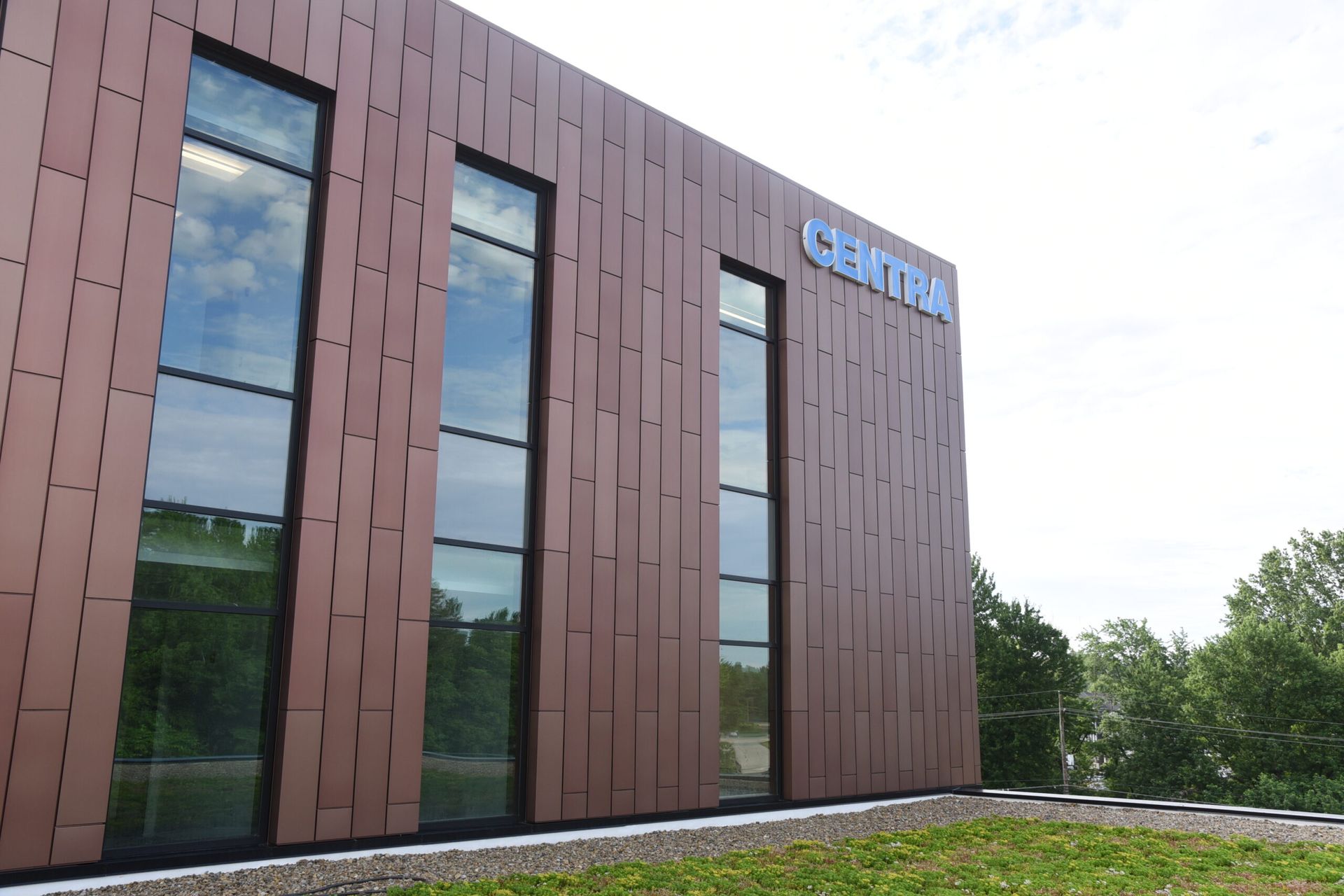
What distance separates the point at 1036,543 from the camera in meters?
69.8

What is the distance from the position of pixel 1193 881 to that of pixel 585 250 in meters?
8.39

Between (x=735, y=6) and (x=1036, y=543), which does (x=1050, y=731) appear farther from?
(x=1036, y=543)

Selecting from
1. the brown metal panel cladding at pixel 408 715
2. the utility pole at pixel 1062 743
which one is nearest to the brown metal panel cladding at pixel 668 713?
the brown metal panel cladding at pixel 408 715

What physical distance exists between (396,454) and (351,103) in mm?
3394

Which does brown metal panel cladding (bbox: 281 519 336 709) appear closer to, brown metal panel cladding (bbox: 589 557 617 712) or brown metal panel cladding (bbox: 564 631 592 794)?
brown metal panel cladding (bbox: 564 631 592 794)

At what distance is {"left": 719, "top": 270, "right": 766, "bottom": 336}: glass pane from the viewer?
39.9 feet

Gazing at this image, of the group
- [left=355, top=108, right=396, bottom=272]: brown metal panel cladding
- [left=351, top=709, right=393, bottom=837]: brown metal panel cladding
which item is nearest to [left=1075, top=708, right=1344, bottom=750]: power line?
[left=351, top=709, right=393, bottom=837]: brown metal panel cladding

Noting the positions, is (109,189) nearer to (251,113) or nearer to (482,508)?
(251,113)

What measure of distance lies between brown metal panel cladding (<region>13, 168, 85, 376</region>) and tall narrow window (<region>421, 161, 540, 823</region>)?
3281mm

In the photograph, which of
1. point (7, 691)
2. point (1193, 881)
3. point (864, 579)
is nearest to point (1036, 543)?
point (864, 579)

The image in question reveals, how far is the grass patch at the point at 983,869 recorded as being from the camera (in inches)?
270

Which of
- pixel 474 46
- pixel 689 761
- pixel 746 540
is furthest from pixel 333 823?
pixel 474 46

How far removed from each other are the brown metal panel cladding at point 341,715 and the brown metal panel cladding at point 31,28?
497 cm

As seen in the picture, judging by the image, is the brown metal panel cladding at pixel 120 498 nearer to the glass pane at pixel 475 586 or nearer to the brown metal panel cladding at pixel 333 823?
the brown metal panel cladding at pixel 333 823
